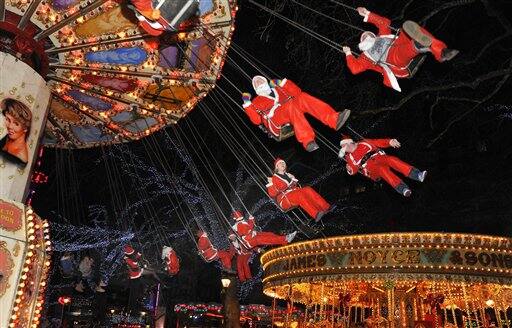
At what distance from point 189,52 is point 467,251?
24.1 feet

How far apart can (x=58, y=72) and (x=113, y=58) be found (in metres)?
1.42

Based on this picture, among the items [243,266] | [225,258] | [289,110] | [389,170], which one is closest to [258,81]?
[289,110]

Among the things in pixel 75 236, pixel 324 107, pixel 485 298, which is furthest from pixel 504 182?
pixel 75 236

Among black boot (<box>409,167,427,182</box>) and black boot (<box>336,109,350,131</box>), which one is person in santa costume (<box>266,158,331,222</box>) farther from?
black boot (<box>336,109,350,131</box>)

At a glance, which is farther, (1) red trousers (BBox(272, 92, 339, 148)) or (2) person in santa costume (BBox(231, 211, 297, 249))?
(2) person in santa costume (BBox(231, 211, 297, 249))

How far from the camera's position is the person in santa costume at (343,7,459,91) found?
17.0 feet

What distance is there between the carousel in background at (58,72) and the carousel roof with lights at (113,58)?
0.02m

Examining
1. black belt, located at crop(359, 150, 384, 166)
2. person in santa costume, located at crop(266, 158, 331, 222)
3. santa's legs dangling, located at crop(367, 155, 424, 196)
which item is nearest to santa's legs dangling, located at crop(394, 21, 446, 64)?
santa's legs dangling, located at crop(367, 155, 424, 196)

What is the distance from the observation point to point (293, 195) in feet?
30.5

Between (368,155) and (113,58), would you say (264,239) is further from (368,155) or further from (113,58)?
(113,58)

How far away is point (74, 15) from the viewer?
774 cm

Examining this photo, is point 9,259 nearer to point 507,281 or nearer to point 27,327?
point 27,327

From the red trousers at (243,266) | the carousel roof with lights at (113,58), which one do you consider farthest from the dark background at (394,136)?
the red trousers at (243,266)

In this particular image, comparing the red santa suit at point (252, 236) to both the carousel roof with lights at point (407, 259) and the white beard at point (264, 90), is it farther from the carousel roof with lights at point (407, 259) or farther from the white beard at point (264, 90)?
the white beard at point (264, 90)
